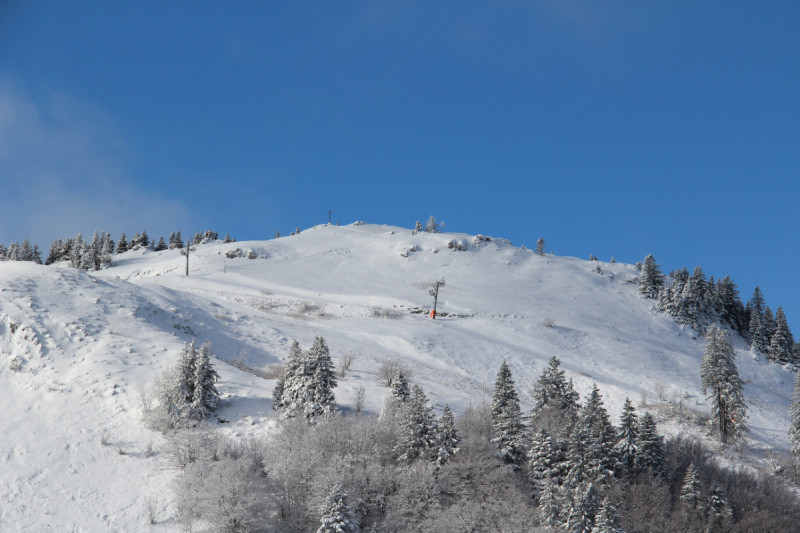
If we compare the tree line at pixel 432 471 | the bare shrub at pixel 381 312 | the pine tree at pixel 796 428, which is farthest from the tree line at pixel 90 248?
the pine tree at pixel 796 428

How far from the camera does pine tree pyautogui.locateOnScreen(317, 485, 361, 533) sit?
2436 centimetres

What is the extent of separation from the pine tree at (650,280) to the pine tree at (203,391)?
3706 inches

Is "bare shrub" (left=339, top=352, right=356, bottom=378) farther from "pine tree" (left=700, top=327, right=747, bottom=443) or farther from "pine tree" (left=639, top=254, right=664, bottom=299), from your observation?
"pine tree" (left=639, top=254, right=664, bottom=299)

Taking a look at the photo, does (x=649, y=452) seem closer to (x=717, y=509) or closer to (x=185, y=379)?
(x=717, y=509)

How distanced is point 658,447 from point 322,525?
26205 millimetres

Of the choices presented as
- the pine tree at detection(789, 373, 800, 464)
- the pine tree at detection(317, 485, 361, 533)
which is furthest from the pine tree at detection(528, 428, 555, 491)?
the pine tree at detection(789, 373, 800, 464)

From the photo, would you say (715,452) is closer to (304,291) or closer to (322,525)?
(322,525)

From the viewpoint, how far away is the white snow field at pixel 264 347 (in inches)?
1138

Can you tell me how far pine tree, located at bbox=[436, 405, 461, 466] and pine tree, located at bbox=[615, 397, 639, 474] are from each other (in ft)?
42.1

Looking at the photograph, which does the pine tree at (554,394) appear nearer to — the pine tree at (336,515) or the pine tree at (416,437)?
the pine tree at (416,437)

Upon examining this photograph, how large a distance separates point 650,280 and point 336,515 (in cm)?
9990

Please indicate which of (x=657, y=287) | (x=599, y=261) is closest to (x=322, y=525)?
(x=657, y=287)

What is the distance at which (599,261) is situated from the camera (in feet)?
456

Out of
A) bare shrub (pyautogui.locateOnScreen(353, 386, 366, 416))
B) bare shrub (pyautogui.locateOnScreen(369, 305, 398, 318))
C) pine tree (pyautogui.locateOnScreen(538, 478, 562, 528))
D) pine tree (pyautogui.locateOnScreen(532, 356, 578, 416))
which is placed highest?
bare shrub (pyautogui.locateOnScreen(369, 305, 398, 318))
